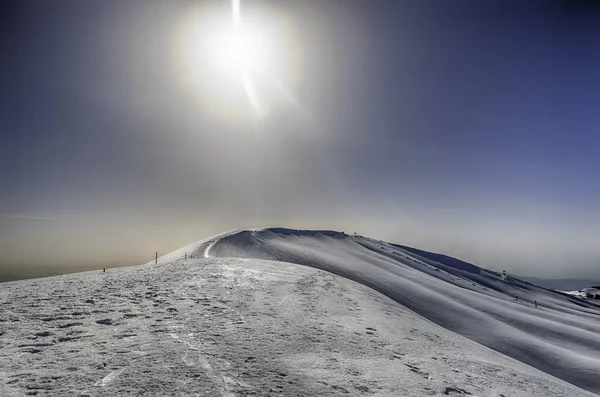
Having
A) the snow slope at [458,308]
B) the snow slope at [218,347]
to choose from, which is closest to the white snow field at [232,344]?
the snow slope at [218,347]

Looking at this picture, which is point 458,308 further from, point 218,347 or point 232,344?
point 218,347

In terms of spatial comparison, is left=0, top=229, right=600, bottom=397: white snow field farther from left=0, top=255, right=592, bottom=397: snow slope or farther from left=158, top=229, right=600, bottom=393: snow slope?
→ left=158, top=229, right=600, bottom=393: snow slope

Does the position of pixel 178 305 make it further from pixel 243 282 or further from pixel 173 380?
pixel 173 380

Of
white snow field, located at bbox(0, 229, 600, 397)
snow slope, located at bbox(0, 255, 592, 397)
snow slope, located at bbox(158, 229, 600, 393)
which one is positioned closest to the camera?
snow slope, located at bbox(0, 255, 592, 397)

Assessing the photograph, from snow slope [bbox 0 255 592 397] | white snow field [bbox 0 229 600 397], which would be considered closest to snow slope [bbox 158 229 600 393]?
white snow field [bbox 0 229 600 397]

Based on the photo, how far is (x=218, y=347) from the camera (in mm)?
9008

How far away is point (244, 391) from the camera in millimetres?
6734

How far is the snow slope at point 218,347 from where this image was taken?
700 centimetres

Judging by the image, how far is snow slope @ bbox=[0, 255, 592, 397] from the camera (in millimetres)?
7000

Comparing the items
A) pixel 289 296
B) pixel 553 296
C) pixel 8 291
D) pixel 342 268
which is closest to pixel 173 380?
pixel 289 296

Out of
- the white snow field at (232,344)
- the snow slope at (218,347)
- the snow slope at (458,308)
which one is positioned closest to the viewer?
the snow slope at (218,347)

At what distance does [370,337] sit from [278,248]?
2980cm

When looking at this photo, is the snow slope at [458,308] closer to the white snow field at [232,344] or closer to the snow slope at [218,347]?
the white snow field at [232,344]

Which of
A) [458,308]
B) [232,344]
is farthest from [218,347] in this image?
[458,308]
